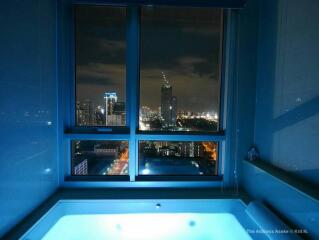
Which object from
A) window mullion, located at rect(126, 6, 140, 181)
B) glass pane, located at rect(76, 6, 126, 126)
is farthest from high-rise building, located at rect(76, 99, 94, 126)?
window mullion, located at rect(126, 6, 140, 181)

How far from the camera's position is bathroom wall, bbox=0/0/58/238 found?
168cm

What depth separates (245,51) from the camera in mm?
2617

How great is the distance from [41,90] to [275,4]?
2234mm

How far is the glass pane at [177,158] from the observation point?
279cm

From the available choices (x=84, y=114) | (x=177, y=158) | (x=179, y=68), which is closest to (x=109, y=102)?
(x=84, y=114)

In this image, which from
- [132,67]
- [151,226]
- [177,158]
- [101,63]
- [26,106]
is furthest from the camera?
[177,158]

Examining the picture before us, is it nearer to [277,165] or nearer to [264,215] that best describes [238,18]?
[277,165]

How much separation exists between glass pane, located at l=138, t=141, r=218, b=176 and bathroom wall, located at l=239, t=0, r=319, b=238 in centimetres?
44

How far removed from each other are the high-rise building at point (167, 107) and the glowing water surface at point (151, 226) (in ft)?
3.17

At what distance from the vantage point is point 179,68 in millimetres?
2793

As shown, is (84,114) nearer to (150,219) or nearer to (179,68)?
(179,68)

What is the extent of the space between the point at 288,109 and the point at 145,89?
1415mm

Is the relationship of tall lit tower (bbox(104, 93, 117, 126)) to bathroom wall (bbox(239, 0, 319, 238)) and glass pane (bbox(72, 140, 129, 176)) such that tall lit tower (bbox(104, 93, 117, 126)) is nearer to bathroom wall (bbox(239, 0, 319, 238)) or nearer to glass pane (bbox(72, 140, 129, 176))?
glass pane (bbox(72, 140, 129, 176))

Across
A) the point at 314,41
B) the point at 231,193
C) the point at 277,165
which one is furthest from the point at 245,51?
the point at 231,193
